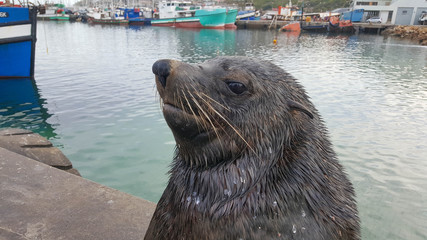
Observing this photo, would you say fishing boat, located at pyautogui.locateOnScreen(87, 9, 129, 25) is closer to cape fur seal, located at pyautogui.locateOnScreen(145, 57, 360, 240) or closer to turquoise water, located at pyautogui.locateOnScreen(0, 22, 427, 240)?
turquoise water, located at pyautogui.locateOnScreen(0, 22, 427, 240)

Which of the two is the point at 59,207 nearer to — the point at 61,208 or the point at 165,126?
the point at 61,208

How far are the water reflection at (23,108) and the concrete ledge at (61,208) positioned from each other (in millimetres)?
4881

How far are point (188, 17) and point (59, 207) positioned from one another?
60536 mm

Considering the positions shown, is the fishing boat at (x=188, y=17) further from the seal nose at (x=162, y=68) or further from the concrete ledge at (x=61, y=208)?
the seal nose at (x=162, y=68)

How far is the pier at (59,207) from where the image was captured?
2.89 m

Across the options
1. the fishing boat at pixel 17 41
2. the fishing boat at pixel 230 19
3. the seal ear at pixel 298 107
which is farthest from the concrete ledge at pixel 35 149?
the fishing boat at pixel 230 19

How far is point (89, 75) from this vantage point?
15.8 metres

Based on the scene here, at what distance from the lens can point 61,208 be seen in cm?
323

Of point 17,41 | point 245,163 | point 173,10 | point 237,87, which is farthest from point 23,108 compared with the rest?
point 173,10

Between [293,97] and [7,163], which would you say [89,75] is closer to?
[7,163]

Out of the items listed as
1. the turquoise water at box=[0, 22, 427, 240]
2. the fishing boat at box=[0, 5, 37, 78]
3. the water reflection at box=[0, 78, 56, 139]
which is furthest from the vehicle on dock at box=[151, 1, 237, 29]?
the water reflection at box=[0, 78, 56, 139]

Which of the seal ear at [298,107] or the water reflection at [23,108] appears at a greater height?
the seal ear at [298,107]

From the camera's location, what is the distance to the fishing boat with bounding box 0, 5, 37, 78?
1380 centimetres

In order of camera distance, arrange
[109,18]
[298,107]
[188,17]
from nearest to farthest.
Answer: [298,107] → [188,17] → [109,18]
